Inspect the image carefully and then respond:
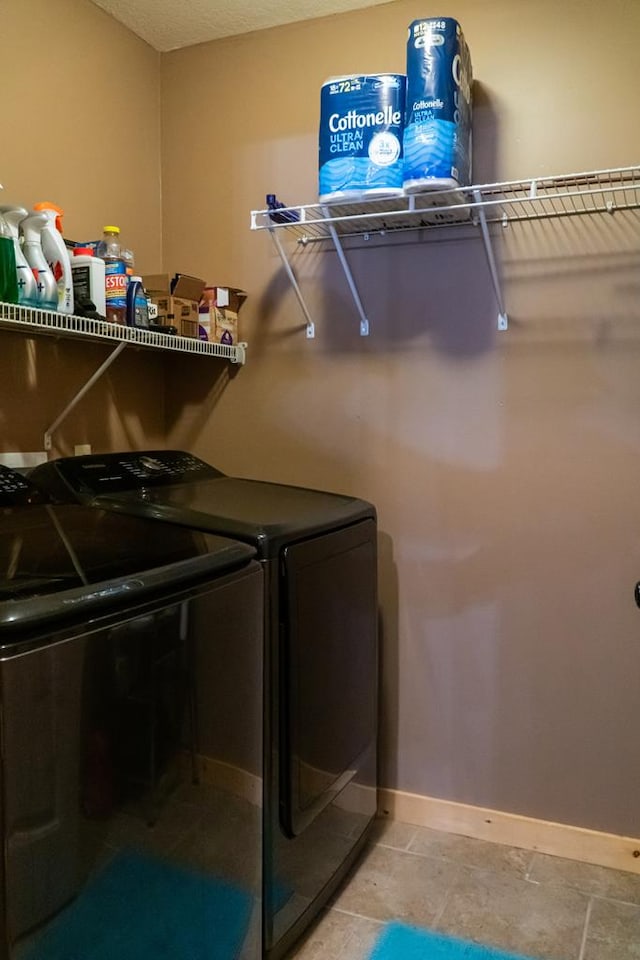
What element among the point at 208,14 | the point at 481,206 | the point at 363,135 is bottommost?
the point at 481,206

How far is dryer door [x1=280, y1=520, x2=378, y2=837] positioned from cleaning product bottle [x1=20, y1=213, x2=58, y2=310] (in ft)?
2.50

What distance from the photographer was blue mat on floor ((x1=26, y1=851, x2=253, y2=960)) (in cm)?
A: 106

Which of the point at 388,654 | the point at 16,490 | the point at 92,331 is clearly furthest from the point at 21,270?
the point at 388,654

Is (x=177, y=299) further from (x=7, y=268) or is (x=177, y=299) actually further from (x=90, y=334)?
(x=7, y=268)

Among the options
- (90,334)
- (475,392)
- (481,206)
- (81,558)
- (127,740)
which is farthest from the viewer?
(475,392)

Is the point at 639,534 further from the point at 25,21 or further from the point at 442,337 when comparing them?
the point at 25,21

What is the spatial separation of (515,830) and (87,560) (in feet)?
5.17

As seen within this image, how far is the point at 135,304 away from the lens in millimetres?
1913

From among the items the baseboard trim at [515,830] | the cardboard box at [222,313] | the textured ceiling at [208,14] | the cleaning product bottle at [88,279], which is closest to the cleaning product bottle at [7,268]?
the cleaning product bottle at [88,279]

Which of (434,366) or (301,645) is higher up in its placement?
(434,366)

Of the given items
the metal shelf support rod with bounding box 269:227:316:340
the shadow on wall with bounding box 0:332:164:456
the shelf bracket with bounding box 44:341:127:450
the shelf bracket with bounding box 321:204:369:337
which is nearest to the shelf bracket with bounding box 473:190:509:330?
the shelf bracket with bounding box 321:204:369:337

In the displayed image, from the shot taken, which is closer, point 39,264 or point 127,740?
point 127,740

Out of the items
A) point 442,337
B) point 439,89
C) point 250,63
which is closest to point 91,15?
point 250,63

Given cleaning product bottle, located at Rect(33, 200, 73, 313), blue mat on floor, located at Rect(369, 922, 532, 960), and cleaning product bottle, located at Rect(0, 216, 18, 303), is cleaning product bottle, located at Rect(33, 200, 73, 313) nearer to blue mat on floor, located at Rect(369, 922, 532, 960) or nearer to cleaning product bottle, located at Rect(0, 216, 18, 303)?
cleaning product bottle, located at Rect(0, 216, 18, 303)
